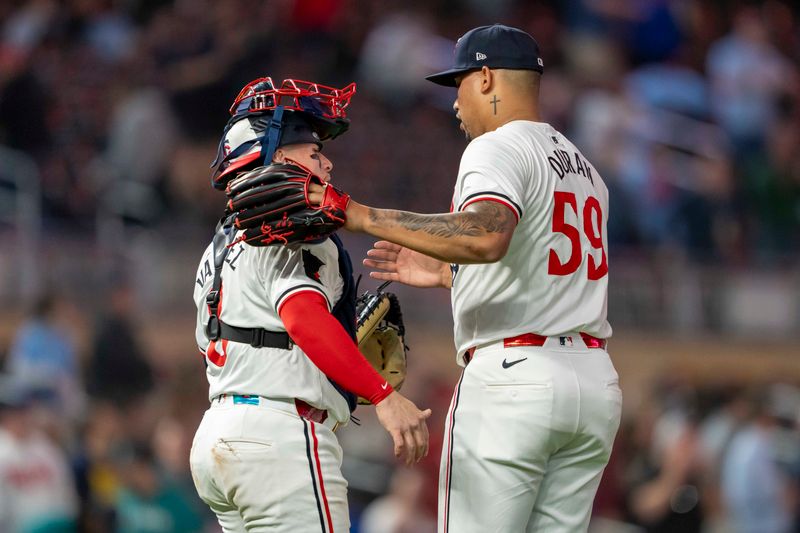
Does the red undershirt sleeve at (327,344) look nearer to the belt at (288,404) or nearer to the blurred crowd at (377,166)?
the belt at (288,404)

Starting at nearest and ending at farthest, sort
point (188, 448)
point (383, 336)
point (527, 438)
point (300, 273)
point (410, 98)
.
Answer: point (300, 273), point (527, 438), point (383, 336), point (188, 448), point (410, 98)

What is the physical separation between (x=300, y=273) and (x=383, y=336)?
2.71ft

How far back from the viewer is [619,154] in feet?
38.3

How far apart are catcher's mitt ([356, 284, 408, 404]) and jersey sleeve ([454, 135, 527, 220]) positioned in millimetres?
672

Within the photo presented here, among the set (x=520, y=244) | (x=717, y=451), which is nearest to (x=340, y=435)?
(x=717, y=451)

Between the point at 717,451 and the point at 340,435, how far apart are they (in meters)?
2.93

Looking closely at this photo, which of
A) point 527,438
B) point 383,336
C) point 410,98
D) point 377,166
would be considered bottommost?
point 527,438

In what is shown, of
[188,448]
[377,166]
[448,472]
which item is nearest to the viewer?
[448,472]

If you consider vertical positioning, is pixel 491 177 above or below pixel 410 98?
below

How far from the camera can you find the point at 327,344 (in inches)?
137

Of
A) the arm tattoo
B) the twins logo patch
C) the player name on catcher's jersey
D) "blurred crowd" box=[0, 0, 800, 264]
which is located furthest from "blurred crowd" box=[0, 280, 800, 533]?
the arm tattoo

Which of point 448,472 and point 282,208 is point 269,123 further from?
point 448,472

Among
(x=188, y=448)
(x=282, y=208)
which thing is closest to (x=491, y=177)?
(x=282, y=208)

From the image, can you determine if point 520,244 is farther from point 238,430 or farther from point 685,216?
point 685,216
